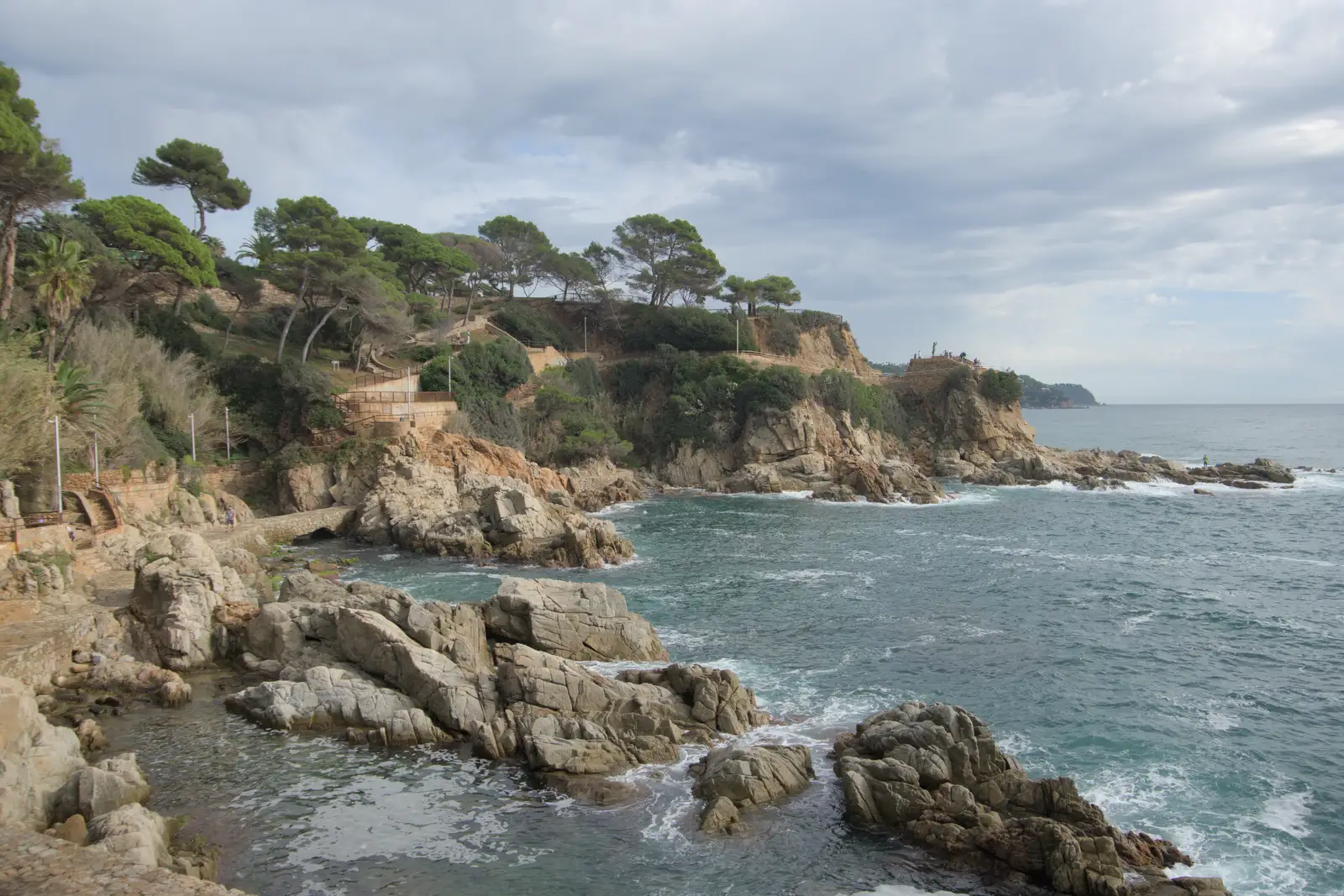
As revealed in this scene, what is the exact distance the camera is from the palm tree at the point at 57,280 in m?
28.2

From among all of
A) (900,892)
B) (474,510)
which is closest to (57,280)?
(474,510)

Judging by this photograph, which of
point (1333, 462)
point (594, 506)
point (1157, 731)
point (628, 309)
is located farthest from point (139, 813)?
point (1333, 462)

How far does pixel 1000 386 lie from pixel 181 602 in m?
58.6

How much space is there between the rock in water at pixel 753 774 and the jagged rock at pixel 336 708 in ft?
17.2

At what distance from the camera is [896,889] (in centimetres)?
1160

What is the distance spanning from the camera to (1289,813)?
549 inches

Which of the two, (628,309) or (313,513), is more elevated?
(628,309)

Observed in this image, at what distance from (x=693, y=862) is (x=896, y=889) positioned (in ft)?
8.97

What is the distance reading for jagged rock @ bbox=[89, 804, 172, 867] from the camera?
10.8 meters

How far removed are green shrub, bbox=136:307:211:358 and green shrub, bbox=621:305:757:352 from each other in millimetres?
31864

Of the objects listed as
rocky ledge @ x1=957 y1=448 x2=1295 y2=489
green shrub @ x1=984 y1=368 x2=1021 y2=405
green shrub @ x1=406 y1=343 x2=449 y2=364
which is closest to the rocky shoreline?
green shrub @ x1=406 y1=343 x2=449 y2=364

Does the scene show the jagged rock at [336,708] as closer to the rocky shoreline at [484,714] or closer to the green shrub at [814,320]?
the rocky shoreline at [484,714]

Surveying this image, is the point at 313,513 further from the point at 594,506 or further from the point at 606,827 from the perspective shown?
the point at 606,827

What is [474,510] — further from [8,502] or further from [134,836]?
[134,836]
